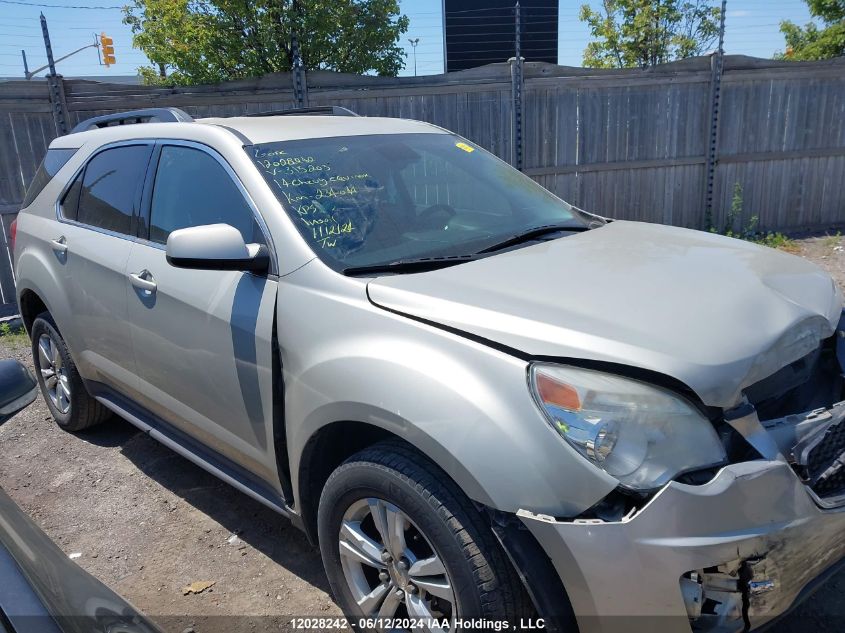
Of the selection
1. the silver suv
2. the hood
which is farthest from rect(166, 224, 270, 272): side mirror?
the hood

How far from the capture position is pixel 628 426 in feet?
6.15

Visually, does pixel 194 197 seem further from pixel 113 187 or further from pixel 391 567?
pixel 391 567

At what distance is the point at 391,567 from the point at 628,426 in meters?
0.94

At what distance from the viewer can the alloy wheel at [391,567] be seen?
2.17 m

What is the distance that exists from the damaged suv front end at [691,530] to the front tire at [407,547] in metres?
0.20

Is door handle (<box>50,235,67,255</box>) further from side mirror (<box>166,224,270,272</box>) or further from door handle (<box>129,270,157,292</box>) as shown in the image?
side mirror (<box>166,224,270,272</box>)

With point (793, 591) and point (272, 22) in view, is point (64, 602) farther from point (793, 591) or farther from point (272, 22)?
point (272, 22)

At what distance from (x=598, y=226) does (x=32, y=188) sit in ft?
11.8

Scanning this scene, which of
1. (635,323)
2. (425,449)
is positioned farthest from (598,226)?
(425,449)

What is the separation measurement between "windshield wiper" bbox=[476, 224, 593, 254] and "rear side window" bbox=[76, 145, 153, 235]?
6.09 feet

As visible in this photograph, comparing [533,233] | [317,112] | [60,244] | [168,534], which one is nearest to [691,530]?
[533,233]

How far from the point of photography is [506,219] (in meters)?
3.22

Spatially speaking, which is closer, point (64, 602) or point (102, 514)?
point (64, 602)

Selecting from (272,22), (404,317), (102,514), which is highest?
(272,22)
